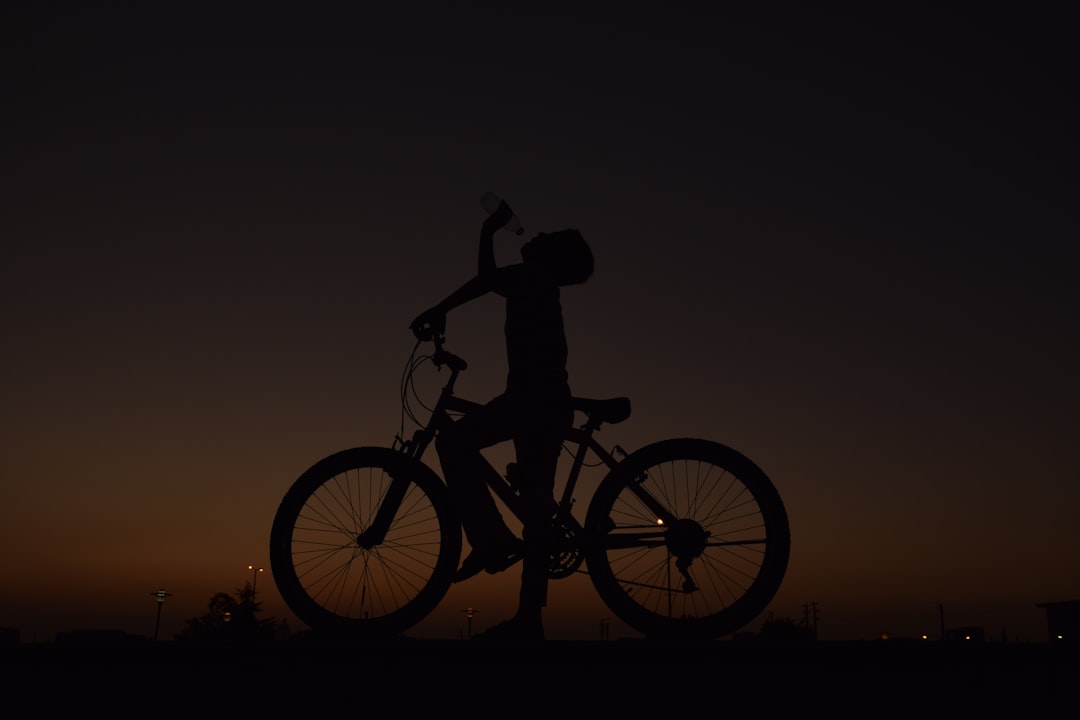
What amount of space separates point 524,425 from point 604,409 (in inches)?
20.2

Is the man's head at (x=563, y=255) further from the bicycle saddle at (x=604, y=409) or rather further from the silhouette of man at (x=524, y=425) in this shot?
the bicycle saddle at (x=604, y=409)

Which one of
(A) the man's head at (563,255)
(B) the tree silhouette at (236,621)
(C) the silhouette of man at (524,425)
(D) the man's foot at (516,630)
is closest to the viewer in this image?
(D) the man's foot at (516,630)

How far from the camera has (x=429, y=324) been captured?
21.4 feet

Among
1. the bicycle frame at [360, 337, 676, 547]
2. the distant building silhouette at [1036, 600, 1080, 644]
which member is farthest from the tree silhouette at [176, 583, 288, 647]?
the bicycle frame at [360, 337, 676, 547]

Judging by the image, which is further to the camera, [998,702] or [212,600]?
[212,600]

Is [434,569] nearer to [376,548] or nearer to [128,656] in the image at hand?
[376,548]

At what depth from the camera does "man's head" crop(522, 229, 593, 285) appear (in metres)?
6.27

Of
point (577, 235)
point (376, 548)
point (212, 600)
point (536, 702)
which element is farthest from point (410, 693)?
point (212, 600)

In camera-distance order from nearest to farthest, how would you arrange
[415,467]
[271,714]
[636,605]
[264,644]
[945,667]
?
[271,714], [945,667], [264,644], [636,605], [415,467]

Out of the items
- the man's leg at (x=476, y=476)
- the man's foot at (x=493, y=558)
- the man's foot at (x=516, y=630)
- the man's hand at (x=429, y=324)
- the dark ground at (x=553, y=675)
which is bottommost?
the dark ground at (x=553, y=675)

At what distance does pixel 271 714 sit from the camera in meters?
3.18

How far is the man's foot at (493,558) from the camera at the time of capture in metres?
5.91

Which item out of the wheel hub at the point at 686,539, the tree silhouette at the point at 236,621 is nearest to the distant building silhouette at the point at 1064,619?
the wheel hub at the point at 686,539

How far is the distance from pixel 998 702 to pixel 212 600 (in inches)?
4467
